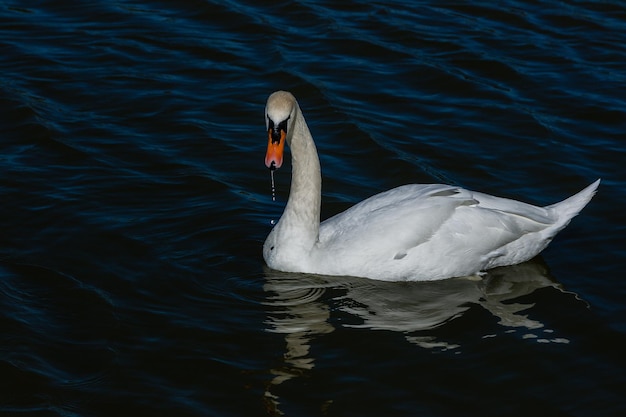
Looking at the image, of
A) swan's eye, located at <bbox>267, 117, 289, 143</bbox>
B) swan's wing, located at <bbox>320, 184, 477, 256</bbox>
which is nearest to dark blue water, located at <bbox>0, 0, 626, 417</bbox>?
swan's wing, located at <bbox>320, 184, 477, 256</bbox>

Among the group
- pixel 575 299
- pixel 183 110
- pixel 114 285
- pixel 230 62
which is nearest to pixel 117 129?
pixel 183 110

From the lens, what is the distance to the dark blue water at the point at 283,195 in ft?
29.0

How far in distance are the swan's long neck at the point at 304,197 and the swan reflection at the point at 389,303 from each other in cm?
39

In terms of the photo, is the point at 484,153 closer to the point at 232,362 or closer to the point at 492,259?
the point at 492,259

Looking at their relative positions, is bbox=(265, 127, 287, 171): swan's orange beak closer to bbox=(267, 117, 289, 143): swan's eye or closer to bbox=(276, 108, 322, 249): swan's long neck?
bbox=(267, 117, 289, 143): swan's eye

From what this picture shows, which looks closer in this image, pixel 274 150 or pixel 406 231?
pixel 274 150

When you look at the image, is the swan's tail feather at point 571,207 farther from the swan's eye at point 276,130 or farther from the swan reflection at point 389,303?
the swan's eye at point 276,130

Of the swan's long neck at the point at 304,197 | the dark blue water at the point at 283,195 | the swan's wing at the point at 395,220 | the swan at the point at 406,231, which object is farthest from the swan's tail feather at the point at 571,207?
the swan's long neck at the point at 304,197

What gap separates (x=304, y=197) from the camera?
1070 centimetres

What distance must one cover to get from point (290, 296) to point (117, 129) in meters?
4.01

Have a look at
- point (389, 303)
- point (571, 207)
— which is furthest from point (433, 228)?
point (571, 207)

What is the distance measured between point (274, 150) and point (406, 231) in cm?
139

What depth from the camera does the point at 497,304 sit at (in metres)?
10.2

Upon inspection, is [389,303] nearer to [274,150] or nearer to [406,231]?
[406,231]
